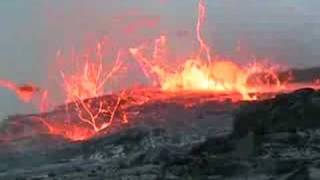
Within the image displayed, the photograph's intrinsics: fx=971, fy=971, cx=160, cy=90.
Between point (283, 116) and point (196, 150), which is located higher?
point (283, 116)

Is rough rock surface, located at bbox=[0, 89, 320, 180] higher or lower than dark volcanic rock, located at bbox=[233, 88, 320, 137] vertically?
lower

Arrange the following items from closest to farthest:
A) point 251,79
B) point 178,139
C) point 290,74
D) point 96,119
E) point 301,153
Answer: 1. point 301,153
2. point 178,139
3. point 96,119
4. point 251,79
5. point 290,74

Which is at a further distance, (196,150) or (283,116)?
(283,116)

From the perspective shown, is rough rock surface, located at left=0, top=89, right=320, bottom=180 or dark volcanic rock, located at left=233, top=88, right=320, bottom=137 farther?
dark volcanic rock, located at left=233, top=88, right=320, bottom=137

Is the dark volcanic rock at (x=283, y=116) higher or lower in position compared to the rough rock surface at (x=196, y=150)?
higher

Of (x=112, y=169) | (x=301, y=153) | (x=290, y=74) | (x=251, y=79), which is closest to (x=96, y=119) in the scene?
(x=251, y=79)

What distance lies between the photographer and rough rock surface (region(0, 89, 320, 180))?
3331 cm

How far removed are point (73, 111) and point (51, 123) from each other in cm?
566

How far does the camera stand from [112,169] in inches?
1563

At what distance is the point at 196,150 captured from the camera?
38875 mm

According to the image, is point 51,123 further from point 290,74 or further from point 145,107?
point 290,74

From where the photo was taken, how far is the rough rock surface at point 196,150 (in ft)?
109

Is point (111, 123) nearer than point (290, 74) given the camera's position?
Yes

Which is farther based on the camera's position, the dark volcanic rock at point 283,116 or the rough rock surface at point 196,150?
the dark volcanic rock at point 283,116
